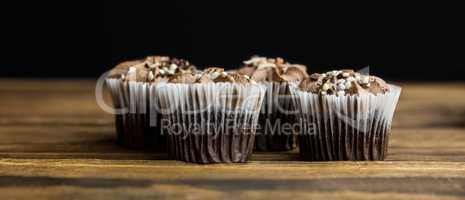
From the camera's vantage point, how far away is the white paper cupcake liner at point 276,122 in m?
2.20

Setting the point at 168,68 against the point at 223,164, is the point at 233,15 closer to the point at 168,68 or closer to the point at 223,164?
the point at 168,68

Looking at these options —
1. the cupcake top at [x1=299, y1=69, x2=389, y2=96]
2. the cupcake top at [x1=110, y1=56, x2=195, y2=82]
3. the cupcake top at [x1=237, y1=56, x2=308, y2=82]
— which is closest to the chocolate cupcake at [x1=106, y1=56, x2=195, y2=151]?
the cupcake top at [x1=110, y1=56, x2=195, y2=82]

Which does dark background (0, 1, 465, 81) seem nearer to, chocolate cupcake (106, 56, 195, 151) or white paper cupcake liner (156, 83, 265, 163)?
chocolate cupcake (106, 56, 195, 151)

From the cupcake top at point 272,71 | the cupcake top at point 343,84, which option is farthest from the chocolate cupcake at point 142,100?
the cupcake top at point 343,84

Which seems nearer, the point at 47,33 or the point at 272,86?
the point at 272,86

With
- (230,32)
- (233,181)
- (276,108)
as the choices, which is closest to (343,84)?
(276,108)

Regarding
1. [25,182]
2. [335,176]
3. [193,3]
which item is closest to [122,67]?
[25,182]

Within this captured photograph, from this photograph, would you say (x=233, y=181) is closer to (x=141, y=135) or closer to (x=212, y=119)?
(x=212, y=119)

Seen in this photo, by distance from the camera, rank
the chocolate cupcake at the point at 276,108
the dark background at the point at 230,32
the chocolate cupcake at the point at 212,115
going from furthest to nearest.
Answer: the dark background at the point at 230,32 < the chocolate cupcake at the point at 276,108 < the chocolate cupcake at the point at 212,115

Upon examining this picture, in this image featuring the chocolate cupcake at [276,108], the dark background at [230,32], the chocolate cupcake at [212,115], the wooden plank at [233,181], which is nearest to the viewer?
the wooden plank at [233,181]

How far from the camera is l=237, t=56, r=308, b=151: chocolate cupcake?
2.19m

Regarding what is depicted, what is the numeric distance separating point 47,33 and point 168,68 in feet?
7.68

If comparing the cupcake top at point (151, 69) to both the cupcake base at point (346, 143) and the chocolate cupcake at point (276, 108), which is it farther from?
the cupcake base at point (346, 143)

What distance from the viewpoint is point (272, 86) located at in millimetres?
2186
